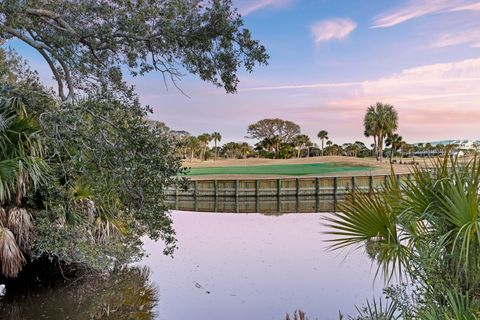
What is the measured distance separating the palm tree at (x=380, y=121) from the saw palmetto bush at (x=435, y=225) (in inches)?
2433

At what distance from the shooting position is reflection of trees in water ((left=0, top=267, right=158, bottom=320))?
735 cm

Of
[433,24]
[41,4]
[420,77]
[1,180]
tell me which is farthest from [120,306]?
[420,77]

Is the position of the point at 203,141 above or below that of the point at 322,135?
below

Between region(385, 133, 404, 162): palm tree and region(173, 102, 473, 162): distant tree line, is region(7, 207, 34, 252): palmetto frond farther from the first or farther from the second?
region(385, 133, 404, 162): palm tree

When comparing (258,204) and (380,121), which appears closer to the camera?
(258,204)

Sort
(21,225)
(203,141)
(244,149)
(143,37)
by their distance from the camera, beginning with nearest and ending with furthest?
(143,37) < (21,225) < (203,141) < (244,149)

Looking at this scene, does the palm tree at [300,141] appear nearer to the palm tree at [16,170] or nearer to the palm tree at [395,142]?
the palm tree at [395,142]

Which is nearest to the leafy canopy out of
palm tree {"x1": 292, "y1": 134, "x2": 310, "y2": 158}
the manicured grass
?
the manicured grass

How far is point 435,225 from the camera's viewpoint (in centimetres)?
352

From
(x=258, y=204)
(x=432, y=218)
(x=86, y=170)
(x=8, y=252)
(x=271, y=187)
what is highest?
(x=86, y=170)

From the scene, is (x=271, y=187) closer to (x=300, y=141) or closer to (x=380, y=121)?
(x=380, y=121)

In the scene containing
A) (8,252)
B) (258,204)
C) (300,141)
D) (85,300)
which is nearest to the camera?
(8,252)

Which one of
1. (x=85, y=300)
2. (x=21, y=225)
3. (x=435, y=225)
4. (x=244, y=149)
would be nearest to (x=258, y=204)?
(x=85, y=300)

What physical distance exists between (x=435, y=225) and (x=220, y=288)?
657cm
